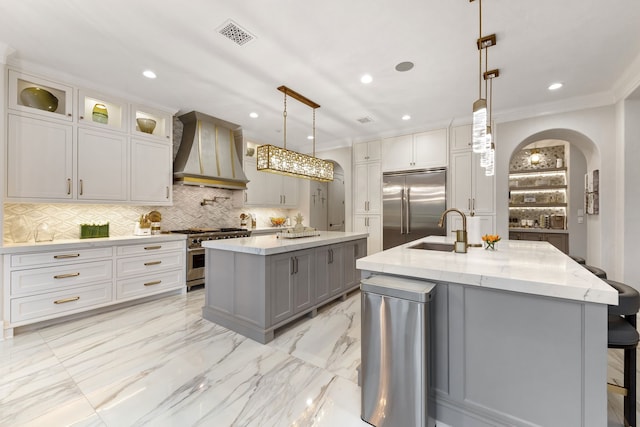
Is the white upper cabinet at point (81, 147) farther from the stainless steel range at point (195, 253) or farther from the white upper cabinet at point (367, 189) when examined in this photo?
the white upper cabinet at point (367, 189)

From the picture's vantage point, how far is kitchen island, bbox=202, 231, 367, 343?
2570mm

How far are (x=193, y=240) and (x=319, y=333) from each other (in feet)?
8.24

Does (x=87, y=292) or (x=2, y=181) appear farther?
(x=87, y=292)

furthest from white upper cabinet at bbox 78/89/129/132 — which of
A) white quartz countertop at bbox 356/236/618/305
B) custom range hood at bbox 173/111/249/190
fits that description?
white quartz countertop at bbox 356/236/618/305

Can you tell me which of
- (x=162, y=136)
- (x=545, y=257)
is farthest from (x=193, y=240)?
(x=545, y=257)

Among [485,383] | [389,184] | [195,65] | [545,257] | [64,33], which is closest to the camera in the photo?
[485,383]

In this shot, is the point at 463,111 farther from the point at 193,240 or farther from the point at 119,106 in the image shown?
the point at 119,106

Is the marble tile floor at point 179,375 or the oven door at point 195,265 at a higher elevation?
the oven door at point 195,265

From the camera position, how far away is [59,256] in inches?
114

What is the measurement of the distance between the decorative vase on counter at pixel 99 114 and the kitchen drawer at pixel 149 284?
2036 mm

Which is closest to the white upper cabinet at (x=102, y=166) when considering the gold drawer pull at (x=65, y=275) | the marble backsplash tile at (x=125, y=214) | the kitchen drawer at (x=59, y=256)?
the marble backsplash tile at (x=125, y=214)

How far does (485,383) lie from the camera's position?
146 centimetres

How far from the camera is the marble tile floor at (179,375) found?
5.34 feet

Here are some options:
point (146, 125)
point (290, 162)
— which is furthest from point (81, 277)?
point (290, 162)
